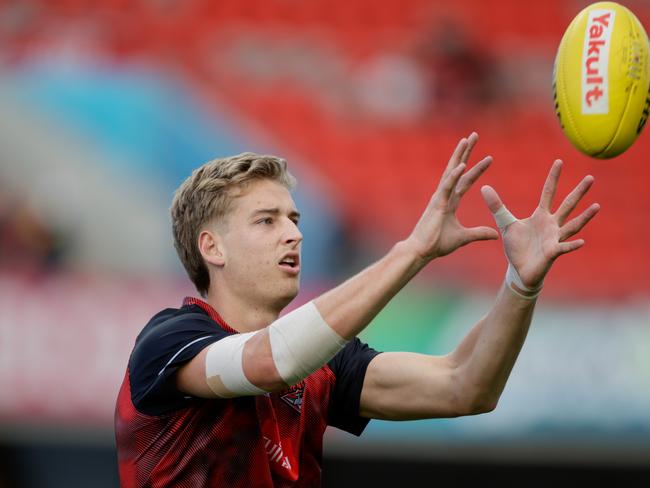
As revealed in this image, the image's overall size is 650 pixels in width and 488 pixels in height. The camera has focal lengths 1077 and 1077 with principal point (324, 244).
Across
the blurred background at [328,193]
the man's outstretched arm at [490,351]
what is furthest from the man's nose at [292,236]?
the blurred background at [328,193]

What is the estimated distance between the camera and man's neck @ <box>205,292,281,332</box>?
3.68 metres

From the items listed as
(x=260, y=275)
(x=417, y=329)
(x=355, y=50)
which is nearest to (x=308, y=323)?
(x=260, y=275)

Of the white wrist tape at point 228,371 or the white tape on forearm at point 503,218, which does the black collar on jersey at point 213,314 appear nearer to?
the white wrist tape at point 228,371

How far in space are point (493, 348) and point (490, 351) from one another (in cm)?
2

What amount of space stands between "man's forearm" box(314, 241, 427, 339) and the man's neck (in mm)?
651

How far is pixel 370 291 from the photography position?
2992mm

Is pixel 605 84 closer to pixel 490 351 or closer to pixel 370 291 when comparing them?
pixel 490 351

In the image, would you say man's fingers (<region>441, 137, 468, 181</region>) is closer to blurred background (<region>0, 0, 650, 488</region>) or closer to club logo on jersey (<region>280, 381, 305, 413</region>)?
club logo on jersey (<region>280, 381, 305, 413</region>)

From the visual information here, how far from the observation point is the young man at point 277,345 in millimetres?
3092

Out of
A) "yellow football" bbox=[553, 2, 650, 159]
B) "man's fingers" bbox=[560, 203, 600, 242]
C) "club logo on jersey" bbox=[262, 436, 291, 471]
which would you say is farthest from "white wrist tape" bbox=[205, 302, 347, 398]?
"yellow football" bbox=[553, 2, 650, 159]

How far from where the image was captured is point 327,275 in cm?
814

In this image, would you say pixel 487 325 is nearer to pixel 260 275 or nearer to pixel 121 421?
pixel 260 275

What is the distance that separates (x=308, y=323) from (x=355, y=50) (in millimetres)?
8150

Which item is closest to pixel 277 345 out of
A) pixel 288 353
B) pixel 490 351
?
pixel 288 353
